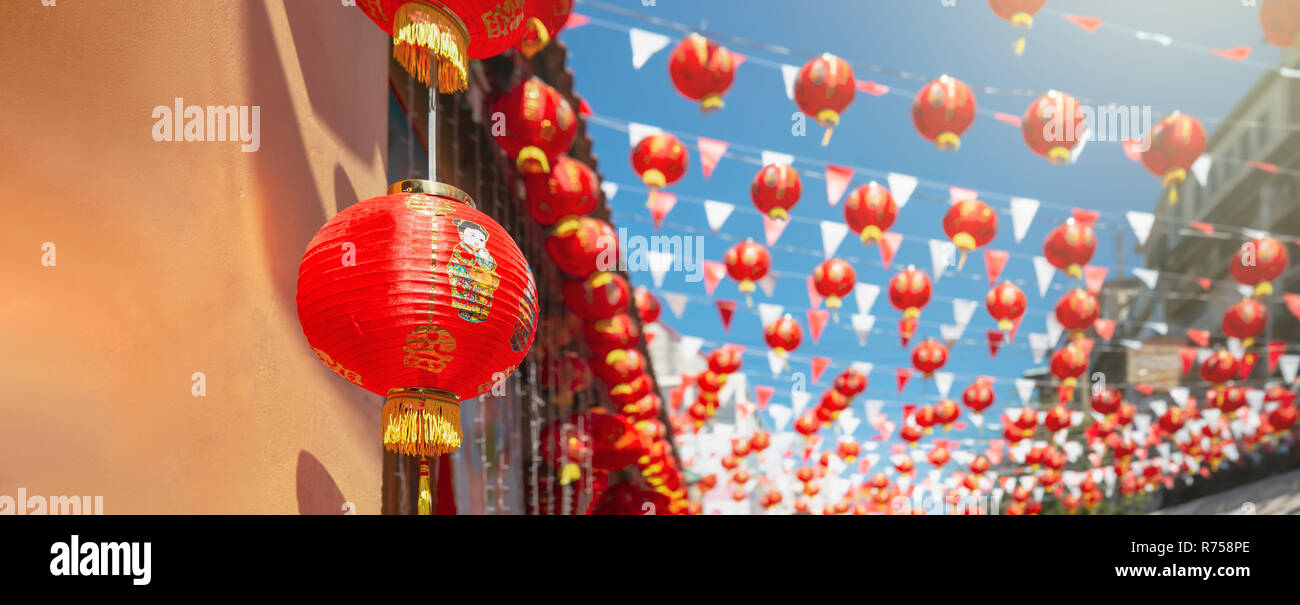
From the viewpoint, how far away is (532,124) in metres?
5.48

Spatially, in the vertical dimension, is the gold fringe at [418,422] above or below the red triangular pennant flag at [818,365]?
below

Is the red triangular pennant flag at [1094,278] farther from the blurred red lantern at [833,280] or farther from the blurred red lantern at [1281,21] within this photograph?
the blurred red lantern at [1281,21]

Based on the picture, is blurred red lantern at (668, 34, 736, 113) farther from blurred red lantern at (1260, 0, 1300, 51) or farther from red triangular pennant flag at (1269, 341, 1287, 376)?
red triangular pennant flag at (1269, 341, 1287, 376)

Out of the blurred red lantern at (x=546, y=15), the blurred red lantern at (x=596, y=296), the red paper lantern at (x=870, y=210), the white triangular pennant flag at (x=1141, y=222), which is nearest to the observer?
the blurred red lantern at (x=546, y=15)

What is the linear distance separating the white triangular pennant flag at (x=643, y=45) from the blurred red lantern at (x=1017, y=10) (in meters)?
2.01

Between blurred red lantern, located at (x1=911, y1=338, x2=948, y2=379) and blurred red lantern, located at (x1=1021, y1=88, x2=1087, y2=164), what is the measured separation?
4.92 meters

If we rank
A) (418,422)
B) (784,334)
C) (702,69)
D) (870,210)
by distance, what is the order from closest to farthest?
(418,422)
(702,69)
(870,210)
(784,334)

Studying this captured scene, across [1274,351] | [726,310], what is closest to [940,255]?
[726,310]

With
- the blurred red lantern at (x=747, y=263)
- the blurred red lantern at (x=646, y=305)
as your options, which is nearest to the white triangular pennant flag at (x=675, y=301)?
the blurred red lantern at (x=646, y=305)

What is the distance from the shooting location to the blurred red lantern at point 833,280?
8.94 metres

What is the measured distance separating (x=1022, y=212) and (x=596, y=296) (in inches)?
138

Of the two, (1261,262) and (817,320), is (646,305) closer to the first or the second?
(817,320)
